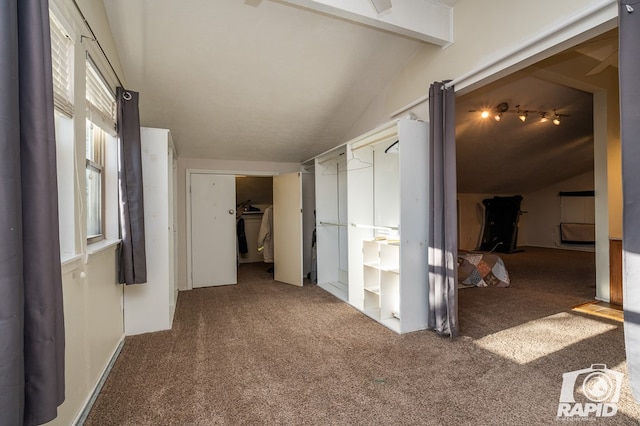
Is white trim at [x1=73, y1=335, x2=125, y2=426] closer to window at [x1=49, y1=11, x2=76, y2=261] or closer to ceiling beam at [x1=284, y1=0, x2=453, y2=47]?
window at [x1=49, y1=11, x2=76, y2=261]

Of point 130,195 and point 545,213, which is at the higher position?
point 130,195

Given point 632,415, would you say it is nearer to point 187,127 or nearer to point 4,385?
point 4,385

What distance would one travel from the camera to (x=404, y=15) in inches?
98.8

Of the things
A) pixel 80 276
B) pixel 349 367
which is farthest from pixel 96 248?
pixel 349 367

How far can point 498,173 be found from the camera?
22.5ft

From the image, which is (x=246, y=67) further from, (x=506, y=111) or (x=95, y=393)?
(x=506, y=111)

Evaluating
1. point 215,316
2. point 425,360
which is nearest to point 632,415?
point 425,360

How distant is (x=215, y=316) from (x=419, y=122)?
109 inches

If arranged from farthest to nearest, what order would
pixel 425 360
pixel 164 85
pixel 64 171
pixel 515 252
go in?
pixel 515 252, pixel 164 85, pixel 425 360, pixel 64 171

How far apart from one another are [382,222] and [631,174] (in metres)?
2.21

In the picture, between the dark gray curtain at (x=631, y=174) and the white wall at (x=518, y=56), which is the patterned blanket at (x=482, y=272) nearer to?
the white wall at (x=518, y=56)

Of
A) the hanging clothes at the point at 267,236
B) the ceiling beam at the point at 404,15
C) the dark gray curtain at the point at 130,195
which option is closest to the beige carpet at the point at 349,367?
the dark gray curtain at the point at 130,195

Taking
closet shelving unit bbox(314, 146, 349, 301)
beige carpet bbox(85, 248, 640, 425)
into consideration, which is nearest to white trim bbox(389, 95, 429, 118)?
closet shelving unit bbox(314, 146, 349, 301)

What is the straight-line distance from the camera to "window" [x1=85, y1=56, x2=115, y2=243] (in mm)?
2066
